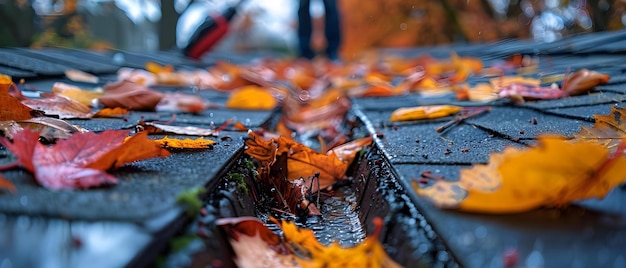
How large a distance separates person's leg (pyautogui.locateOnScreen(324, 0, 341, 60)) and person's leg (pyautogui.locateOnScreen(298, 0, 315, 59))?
0.79 feet

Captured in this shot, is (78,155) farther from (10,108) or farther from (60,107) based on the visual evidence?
(60,107)

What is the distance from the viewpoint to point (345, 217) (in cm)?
107

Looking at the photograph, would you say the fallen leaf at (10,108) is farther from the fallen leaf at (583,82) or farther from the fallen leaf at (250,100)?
the fallen leaf at (583,82)

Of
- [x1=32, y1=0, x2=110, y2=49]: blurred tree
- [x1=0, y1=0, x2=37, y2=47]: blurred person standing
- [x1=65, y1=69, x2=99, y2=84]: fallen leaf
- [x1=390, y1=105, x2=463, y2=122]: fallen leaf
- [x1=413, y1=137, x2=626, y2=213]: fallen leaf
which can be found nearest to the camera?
[x1=413, y1=137, x2=626, y2=213]: fallen leaf

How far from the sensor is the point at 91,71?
2.72m

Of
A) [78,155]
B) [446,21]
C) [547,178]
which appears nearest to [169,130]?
[78,155]

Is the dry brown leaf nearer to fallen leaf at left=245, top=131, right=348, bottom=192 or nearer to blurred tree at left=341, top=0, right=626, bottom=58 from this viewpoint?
fallen leaf at left=245, top=131, right=348, bottom=192

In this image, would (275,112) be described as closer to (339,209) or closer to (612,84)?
(339,209)

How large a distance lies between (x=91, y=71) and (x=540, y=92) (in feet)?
7.35

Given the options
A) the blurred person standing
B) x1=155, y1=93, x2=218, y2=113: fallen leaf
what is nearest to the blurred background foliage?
the blurred person standing

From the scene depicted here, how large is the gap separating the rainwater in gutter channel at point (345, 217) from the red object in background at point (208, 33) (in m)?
4.02

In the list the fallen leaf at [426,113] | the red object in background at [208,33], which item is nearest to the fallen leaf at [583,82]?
the fallen leaf at [426,113]

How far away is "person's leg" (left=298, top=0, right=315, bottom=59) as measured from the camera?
20.8 ft

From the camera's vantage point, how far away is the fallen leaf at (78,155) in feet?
2.25
